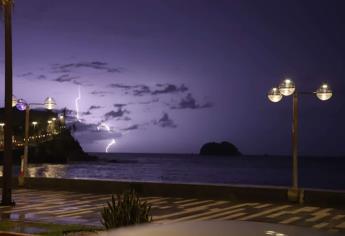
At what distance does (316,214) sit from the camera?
18047 millimetres

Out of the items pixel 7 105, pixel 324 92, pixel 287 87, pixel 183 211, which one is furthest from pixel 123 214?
pixel 324 92

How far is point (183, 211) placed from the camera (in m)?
18.8

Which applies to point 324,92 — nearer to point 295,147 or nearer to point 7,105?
point 295,147

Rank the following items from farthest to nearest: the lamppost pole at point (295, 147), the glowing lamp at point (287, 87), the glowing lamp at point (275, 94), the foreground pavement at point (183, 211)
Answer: the glowing lamp at point (275, 94) → the lamppost pole at point (295, 147) → the glowing lamp at point (287, 87) → the foreground pavement at point (183, 211)

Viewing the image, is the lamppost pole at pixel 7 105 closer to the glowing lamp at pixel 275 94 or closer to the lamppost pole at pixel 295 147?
the glowing lamp at pixel 275 94

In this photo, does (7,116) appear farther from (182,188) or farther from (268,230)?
(268,230)

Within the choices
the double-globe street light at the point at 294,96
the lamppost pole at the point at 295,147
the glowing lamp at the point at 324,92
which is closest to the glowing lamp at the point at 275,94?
the double-globe street light at the point at 294,96

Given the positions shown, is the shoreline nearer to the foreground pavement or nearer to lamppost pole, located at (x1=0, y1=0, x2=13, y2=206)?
the foreground pavement

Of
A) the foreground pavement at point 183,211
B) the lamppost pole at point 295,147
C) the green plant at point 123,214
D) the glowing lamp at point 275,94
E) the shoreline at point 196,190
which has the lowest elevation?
the foreground pavement at point 183,211

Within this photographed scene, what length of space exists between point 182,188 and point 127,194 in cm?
1277

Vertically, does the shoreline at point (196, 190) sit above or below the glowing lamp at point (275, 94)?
below

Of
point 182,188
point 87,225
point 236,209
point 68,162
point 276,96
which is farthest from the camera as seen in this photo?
point 68,162

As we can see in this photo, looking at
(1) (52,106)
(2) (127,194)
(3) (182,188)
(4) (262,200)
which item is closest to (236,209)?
(4) (262,200)

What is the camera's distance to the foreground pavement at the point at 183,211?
1653 centimetres
